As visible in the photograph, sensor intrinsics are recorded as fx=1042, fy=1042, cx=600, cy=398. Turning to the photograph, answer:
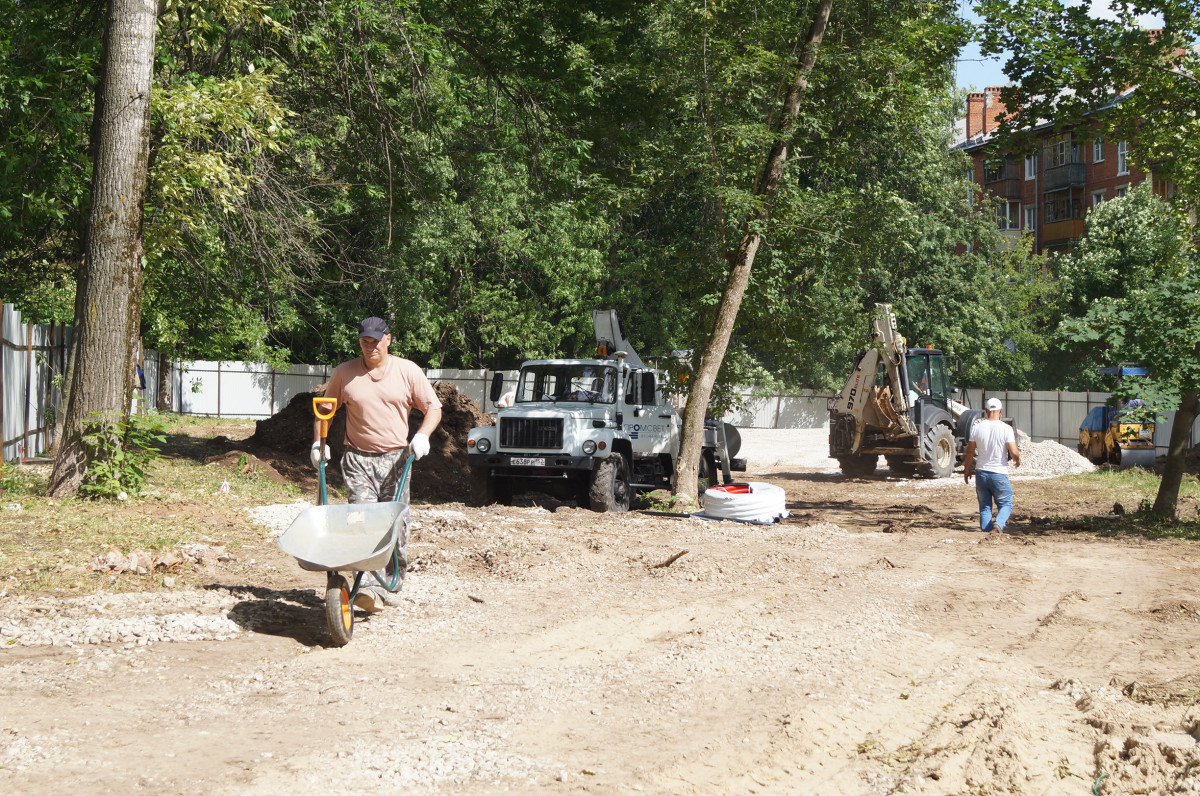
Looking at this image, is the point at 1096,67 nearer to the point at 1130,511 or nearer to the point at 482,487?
the point at 1130,511

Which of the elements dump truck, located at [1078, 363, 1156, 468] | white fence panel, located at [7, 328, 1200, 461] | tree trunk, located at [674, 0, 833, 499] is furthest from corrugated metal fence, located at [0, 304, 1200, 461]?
tree trunk, located at [674, 0, 833, 499]

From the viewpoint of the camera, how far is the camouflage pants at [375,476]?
7129 mm

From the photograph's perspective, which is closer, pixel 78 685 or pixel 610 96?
pixel 78 685

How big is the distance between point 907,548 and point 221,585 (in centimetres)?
755

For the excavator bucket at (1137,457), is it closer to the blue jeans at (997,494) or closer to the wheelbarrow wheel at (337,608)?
the blue jeans at (997,494)

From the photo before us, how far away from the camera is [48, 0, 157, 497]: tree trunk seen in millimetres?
10844

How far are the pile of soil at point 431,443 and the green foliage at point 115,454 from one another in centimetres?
589

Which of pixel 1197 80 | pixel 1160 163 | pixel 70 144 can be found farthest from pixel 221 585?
pixel 1160 163

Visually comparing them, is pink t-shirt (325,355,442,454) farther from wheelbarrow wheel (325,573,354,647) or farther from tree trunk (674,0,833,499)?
tree trunk (674,0,833,499)

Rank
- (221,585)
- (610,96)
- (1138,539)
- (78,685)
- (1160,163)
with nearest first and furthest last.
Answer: (78,685)
(221,585)
(1138,539)
(610,96)
(1160,163)

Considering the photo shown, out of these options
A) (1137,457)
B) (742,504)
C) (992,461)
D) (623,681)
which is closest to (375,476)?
(623,681)

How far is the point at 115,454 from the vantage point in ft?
35.6

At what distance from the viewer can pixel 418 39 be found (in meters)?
14.5

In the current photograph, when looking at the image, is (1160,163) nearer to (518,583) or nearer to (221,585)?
(518,583)
